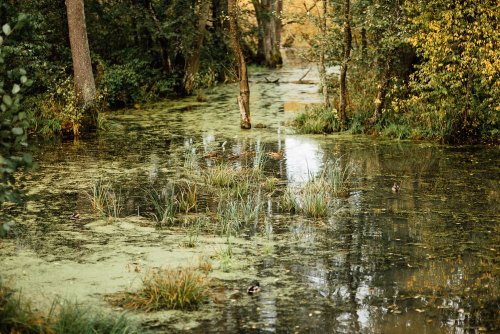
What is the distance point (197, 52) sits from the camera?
19.1 meters

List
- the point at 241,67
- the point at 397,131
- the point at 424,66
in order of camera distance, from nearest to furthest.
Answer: the point at 424,66
the point at 397,131
the point at 241,67

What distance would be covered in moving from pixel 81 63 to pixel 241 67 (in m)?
3.26

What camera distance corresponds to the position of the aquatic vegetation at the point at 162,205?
768cm

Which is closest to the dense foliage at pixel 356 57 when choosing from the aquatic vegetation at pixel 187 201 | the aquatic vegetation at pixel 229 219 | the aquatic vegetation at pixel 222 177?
the aquatic vegetation at pixel 222 177

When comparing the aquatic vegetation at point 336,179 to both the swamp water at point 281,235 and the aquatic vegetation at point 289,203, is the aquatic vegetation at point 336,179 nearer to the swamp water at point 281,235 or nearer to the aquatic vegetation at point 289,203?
the swamp water at point 281,235

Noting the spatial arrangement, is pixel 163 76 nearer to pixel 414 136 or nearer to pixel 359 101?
pixel 359 101

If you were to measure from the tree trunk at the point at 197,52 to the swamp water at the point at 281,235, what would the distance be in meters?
6.81

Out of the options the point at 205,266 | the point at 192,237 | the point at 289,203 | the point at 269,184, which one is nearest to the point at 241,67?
the point at 269,184

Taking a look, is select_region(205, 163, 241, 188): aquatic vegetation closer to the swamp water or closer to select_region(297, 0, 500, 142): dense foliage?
the swamp water

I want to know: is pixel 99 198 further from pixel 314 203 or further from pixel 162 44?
pixel 162 44

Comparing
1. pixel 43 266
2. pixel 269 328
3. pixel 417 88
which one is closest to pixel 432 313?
pixel 269 328

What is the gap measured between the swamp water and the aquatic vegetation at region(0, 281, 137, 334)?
1.12 ft

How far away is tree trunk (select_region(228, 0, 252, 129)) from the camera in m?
12.9

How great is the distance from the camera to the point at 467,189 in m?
9.18
